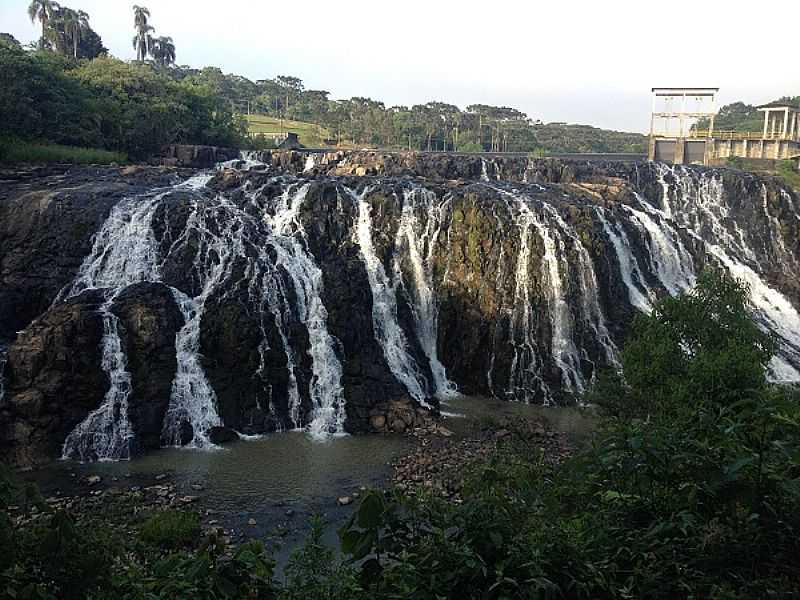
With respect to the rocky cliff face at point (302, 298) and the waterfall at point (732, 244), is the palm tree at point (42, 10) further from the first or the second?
the waterfall at point (732, 244)

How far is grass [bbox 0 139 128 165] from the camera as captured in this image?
28.2 metres

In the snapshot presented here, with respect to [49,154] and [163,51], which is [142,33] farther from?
→ [49,154]

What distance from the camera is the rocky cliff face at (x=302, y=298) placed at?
55.7 feet

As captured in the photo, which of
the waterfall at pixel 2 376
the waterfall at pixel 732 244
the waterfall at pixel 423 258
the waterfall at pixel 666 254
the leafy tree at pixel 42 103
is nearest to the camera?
the waterfall at pixel 2 376

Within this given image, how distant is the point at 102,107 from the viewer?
35875mm

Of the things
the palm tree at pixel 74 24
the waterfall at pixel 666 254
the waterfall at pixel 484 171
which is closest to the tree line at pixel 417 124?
the palm tree at pixel 74 24

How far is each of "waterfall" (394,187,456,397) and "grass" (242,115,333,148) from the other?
41780 millimetres

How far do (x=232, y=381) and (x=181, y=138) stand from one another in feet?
84.6

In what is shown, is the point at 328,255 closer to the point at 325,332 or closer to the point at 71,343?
the point at 325,332

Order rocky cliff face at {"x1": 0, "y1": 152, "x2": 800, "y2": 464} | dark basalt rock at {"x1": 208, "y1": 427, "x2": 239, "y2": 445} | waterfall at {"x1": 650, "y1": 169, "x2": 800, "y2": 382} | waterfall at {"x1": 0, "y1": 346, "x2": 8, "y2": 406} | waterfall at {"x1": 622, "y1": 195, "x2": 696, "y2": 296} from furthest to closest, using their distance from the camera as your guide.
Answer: waterfall at {"x1": 622, "y1": 195, "x2": 696, "y2": 296} → waterfall at {"x1": 650, "y1": 169, "x2": 800, "y2": 382} → rocky cliff face at {"x1": 0, "y1": 152, "x2": 800, "y2": 464} → dark basalt rock at {"x1": 208, "y1": 427, "x2": 239, "y2": 445} → waterfall at {"x1": 0, "y1": 346, "x2": 8, "y2": 406}

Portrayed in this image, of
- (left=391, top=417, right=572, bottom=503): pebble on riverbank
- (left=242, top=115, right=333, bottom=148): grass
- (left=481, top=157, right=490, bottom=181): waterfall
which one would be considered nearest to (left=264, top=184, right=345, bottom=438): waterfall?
(left=391, top=417, right=572, bottom=503): pebble on riverbank

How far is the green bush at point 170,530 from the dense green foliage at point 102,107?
23897mm

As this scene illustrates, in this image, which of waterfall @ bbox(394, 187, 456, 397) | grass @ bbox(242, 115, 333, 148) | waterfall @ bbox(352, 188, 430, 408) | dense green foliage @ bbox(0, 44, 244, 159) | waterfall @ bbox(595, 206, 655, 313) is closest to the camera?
waterfall @ bbox(352, 188, 430, 408)

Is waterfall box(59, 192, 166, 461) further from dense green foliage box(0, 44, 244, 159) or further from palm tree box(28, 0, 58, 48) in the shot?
palm tree box(28, 0, 58, 48)
